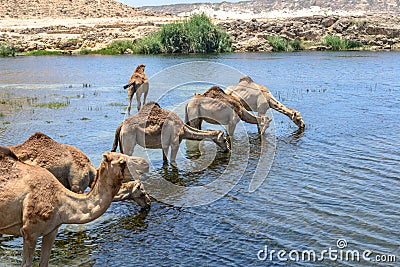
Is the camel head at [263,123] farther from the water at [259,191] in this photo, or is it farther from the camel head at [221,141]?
the camel head at [221,141]

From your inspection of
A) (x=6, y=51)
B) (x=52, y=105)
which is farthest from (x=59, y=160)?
(x=6, y=51)

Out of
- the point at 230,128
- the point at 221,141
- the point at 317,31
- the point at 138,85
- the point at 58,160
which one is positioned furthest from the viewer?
the point at 317,31

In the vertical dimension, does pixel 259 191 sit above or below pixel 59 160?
below

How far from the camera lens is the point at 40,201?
6.55 meters

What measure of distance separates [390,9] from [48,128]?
12964 centimetres

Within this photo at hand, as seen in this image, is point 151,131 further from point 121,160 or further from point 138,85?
point 138,85

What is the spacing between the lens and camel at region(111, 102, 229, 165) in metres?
11.7

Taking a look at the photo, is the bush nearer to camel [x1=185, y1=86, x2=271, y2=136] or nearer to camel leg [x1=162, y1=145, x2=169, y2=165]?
camel [x1=185, y1=86, x2=271, y2=136]

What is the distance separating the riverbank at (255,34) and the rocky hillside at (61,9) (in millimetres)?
18570

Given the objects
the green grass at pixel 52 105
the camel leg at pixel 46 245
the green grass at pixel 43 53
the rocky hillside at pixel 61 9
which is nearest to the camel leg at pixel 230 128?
the green grass at pixel 52 105

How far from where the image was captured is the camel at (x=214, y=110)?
14852mm

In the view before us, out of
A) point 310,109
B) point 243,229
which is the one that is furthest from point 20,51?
point 243,229

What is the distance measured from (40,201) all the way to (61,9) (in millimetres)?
82239

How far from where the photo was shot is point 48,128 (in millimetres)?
16500
